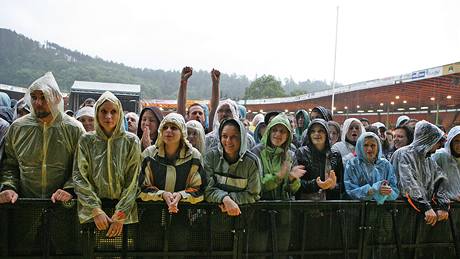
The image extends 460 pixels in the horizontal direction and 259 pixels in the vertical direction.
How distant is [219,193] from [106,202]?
964 mm

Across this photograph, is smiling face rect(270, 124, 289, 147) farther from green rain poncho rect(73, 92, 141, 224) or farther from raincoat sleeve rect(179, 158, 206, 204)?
green rain poncho rect(73, 92, 141, 224)

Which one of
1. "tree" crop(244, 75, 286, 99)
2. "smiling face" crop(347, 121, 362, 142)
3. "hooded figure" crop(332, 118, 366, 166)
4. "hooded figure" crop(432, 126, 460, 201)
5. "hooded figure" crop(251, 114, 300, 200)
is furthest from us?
"tree" crop(244, 75, 286, 99)

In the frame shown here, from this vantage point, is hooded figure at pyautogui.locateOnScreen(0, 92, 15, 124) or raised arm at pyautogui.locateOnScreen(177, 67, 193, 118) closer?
hooded figure at pyautogui.locateOnScreen(0, 92, 15, 124)

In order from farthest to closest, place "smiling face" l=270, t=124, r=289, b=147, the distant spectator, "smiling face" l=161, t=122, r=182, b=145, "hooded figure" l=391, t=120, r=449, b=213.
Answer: the distant spectator, "hooded figure" l=391, t=120, r=449, b=213, "smiling face" l=270, t=124, r=289, b=147, "smiling face" l=161, t=122, r=182, b=145

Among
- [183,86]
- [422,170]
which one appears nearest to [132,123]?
[183,86]

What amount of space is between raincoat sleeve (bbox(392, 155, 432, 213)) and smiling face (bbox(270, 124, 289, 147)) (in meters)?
1.47

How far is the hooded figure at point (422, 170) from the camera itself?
3.74 metres

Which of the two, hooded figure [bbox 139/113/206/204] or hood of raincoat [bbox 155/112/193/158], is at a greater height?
hood of raincoat [bbox 155/112/193/158]

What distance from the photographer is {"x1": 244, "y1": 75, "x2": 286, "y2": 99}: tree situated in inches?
2188

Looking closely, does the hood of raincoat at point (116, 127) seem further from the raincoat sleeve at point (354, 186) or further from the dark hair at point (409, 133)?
the dark hair at point (409, 133)

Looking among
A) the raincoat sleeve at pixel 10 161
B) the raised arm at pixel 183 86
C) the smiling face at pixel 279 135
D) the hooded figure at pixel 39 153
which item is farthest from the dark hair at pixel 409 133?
the raincoat sleeve at pixel 10 161

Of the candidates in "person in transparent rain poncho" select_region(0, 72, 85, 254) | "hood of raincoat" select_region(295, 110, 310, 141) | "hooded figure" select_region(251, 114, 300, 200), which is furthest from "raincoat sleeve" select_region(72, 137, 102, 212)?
"hood of raincoat" select_region(295, 110, 310, 141)

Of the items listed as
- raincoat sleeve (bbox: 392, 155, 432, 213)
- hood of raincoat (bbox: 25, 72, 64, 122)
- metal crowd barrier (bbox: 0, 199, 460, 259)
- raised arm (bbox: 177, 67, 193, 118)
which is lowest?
metal crowd barrier (bbox: 0, 199, 460, 259)

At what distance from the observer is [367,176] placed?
3703 millimetres
